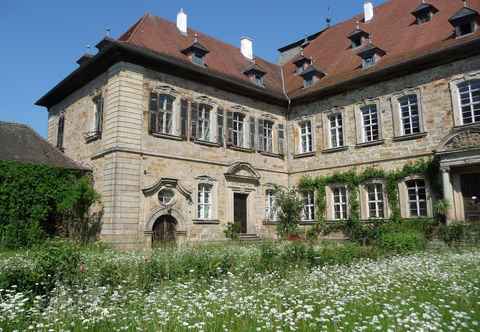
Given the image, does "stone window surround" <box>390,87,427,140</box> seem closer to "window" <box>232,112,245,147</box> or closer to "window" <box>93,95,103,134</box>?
"window" <box>232,112,245,147</box>

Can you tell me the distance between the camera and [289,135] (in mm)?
21797

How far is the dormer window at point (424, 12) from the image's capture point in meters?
18.8

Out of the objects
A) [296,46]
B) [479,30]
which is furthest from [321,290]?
[296,46]

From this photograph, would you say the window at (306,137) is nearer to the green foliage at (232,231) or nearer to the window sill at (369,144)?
the window sill at (369,144)

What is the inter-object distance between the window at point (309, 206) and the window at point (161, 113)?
26.6 feet

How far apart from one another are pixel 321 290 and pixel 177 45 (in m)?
15.3

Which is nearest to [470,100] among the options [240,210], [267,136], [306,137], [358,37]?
[358,37]

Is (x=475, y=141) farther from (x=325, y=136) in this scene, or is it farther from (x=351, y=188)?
(x=325, y=136)

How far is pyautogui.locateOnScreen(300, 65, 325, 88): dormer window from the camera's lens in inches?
827

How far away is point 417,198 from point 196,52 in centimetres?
1164

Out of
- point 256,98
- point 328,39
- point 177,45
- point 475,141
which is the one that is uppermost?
point 328,39

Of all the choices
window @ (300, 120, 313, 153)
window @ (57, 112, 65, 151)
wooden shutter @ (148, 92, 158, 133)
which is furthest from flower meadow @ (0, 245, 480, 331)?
window @ (57, 112, 65, 151)

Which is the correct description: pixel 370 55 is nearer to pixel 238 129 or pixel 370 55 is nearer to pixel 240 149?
pixel 238 129

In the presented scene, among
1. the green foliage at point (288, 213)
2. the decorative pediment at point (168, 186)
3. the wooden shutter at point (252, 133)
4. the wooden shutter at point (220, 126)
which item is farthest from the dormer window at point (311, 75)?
the decorative pediment at point (168, 186)
